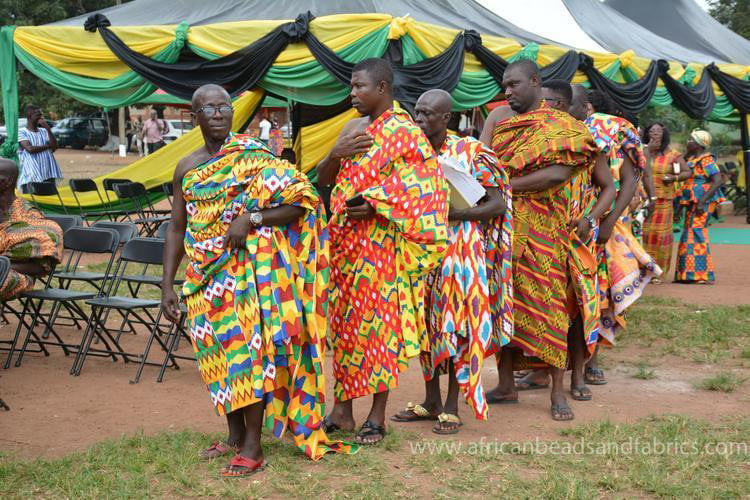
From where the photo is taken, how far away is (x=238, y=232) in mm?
3973

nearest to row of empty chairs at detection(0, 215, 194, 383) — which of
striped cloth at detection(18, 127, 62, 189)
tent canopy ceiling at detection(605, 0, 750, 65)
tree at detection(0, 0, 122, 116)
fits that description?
striped cloth at detection(18, 127, 62, 189)

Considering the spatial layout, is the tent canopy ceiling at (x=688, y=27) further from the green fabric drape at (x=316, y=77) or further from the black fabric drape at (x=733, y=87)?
the green fabric drape at (x=316, y=77)

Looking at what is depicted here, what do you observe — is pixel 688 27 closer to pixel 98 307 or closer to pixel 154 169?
pixel 154 169

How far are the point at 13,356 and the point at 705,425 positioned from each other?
5.13 metres

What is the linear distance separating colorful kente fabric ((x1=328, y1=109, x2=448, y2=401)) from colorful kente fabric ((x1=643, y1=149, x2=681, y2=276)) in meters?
6.89

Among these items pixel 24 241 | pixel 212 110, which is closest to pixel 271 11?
pixel 24 241

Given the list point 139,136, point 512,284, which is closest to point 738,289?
point 512,284

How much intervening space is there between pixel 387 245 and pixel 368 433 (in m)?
1.01

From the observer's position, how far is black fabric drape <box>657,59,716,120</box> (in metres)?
13.7

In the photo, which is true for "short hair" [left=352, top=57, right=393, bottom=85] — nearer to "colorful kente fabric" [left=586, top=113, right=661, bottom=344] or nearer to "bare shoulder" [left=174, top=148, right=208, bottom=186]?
"bare shoulder" [left=174, top=148, right=208, bottom=186]

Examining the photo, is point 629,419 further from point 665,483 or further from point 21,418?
point 21,418

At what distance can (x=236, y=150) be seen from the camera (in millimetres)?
4074

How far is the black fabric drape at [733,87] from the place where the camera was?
1527 centimetres

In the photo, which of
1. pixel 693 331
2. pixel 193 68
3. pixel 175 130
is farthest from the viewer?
pixel 175 130
